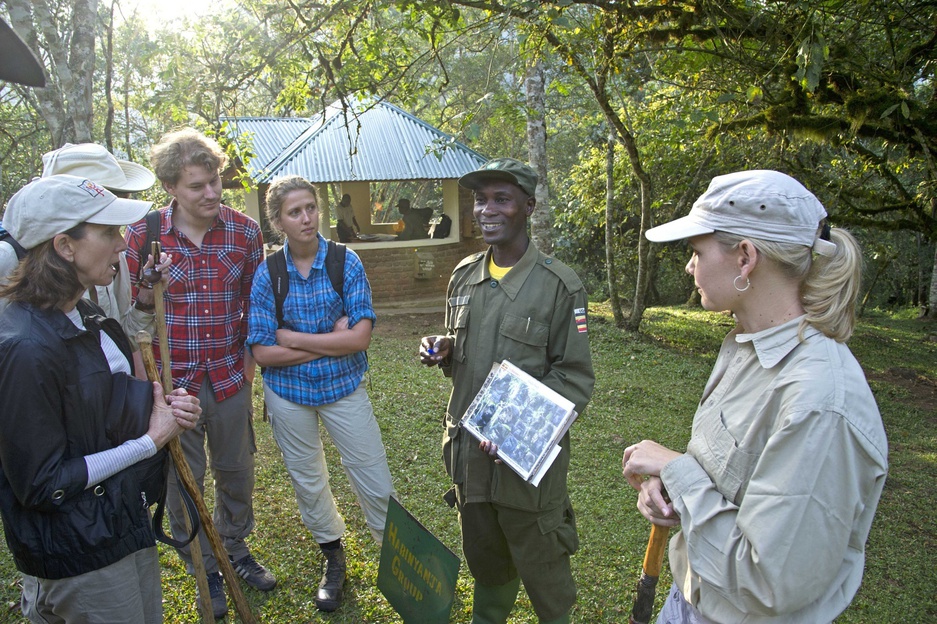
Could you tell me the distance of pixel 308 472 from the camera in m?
3.73

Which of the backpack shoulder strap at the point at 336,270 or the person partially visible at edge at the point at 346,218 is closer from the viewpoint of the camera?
the backpack shoulder strap at the point at 336,270

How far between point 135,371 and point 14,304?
0.82 meters

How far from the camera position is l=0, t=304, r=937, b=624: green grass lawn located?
150 inches

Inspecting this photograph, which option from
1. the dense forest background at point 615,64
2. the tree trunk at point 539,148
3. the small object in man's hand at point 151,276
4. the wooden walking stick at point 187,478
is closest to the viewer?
the wooden walking stick at point 187,478

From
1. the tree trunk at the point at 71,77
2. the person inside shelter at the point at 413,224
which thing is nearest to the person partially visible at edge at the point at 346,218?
the person inside shelter at the point at 413,224

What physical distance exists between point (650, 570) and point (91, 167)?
2.94m

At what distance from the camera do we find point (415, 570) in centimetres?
308

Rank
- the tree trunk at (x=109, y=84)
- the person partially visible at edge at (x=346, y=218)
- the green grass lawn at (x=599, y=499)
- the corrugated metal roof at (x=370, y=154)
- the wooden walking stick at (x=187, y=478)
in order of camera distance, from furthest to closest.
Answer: the person partially visible at edge at (x=346, y=218) → the corrugated metal roof at (x=370, y=154) → the tree trunk at (x=109, y=84) → the green grass lawn at (x=599, y=499) → the wooden walking stick at (x=187, y=478)

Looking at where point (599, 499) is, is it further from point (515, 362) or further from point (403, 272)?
point (403, 272)

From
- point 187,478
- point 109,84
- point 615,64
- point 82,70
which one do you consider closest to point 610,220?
point 615,64

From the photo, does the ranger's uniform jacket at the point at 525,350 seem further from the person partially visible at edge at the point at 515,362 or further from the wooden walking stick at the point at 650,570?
the wooden walking stick at the point at 650,570

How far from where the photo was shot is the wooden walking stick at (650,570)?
234cm

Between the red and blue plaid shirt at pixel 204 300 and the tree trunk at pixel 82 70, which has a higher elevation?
the tree trunk at pixel 82 70

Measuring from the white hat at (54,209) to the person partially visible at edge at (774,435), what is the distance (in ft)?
6.45
